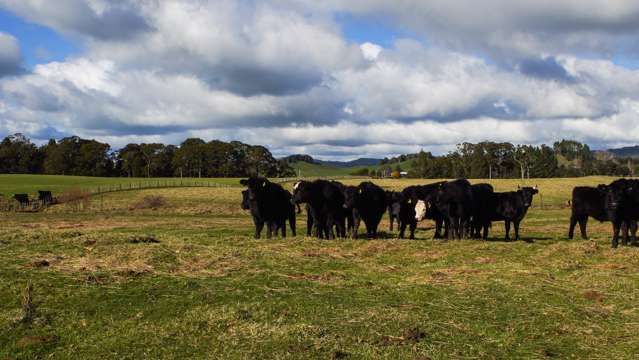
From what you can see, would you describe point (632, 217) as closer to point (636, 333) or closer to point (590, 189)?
point (590, 189)

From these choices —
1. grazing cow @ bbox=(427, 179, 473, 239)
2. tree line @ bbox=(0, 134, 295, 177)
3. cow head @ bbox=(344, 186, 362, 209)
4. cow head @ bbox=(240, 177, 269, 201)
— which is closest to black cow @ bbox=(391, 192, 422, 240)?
grazing cow @ bbox=(427, 179, 473, 239)

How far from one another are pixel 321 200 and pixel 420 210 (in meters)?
4.68

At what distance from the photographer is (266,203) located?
19.8 metres

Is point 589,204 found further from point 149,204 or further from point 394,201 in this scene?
point 149,204

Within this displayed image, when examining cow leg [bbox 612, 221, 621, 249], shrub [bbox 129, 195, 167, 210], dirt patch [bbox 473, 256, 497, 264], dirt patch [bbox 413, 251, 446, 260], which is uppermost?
cow leg [bbox 612, 221, 621, 249]

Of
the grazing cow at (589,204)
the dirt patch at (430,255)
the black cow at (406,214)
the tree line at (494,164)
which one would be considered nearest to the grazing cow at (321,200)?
the black cow at (406,214)

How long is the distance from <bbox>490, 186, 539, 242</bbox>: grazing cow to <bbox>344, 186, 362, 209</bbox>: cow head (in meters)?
5.77

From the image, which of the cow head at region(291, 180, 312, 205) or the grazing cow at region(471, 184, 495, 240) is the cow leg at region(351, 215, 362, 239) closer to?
the cow head at region(291, 180, 312, 205)

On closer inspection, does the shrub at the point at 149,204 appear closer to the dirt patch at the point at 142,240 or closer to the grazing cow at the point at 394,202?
the grazing cow at the point at 394,202

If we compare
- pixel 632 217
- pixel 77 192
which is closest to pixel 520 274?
pixel 632 217

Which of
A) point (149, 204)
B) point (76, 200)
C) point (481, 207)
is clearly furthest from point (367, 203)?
point (76, 200)

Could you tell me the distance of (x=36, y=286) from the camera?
32.4 feet

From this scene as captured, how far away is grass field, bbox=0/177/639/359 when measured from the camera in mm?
7391

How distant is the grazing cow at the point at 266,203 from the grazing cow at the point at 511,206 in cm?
861
